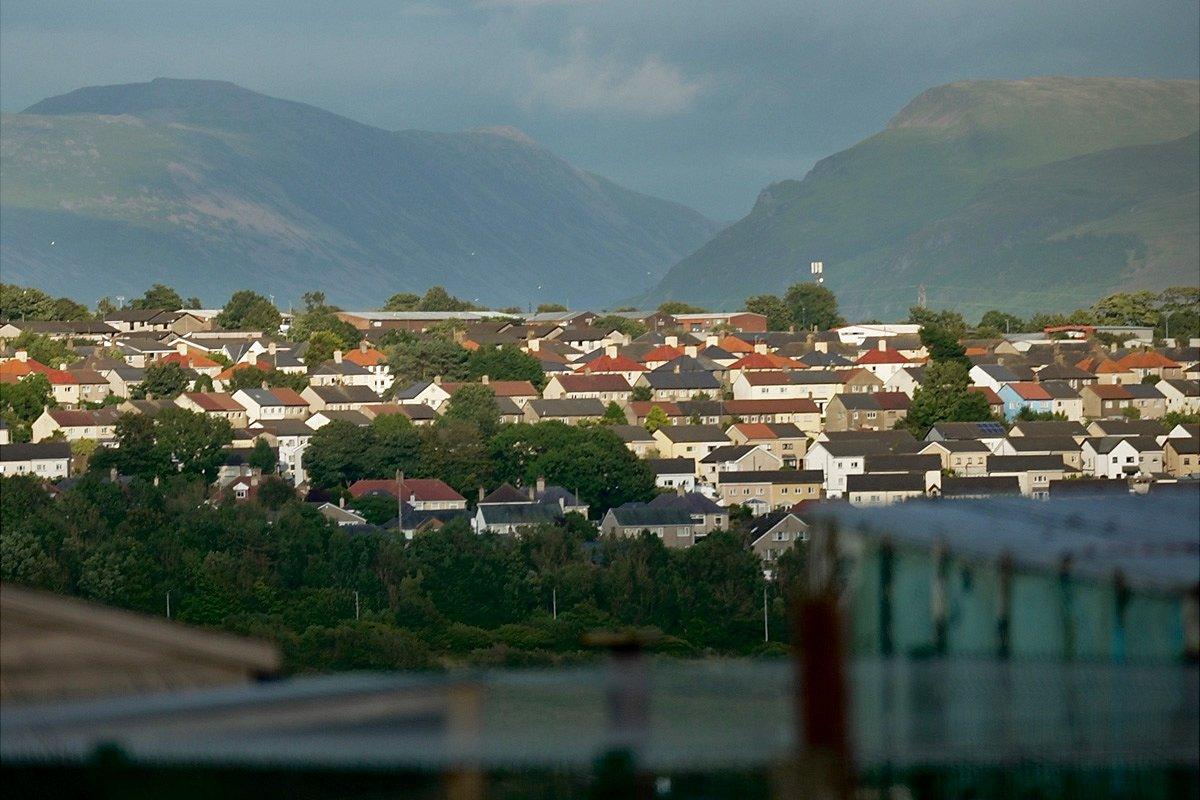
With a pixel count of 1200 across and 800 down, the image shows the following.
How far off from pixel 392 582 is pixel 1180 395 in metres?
24.0

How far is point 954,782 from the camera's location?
2.59m

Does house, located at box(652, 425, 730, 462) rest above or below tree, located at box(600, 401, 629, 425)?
below

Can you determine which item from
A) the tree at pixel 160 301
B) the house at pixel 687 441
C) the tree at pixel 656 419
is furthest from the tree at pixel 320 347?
the tree at pixel 160 301

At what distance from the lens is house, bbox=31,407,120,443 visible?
3384cm

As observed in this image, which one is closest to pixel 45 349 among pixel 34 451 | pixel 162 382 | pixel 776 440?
pixel 162 382

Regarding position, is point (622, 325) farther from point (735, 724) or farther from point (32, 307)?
point (735, 724)

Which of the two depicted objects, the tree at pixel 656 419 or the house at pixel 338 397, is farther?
the house at pixel 338 397

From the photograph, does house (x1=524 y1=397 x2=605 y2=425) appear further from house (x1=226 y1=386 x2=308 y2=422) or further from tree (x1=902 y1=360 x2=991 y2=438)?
tree (x1=902 y1=360 x2=991 y2=438)

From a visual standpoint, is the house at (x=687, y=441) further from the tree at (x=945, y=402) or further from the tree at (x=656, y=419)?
the tree at (x=945, y=402)

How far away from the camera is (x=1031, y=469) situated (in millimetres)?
33312

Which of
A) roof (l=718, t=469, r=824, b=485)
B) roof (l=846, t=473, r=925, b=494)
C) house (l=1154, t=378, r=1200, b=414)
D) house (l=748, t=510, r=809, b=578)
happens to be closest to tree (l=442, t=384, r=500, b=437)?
roof (l=718, t=469, r=824, b=485)

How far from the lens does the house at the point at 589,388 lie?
4050 centimetres

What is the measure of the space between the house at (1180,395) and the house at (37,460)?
20933 mm

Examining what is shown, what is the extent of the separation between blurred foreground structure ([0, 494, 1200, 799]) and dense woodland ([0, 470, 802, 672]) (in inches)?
625
